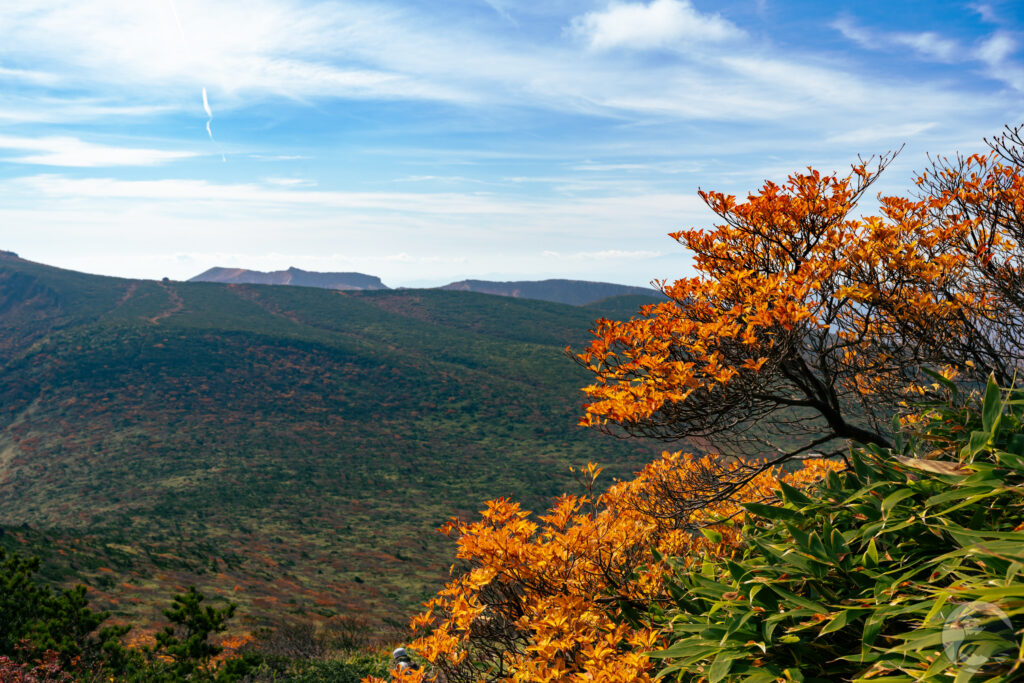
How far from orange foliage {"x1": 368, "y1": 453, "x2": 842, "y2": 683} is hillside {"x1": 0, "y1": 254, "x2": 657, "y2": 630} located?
13.5 meters

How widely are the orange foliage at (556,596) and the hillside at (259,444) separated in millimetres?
13478

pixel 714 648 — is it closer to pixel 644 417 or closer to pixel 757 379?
pixel 644 417

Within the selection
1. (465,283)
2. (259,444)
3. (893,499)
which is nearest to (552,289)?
(465,283)

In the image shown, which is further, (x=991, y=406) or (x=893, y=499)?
(x=991, y=406)

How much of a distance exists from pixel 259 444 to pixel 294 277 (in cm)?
13637

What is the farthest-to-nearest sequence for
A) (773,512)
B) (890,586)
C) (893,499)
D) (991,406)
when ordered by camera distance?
(773,512)
(991,406)
(893,499)
(890,586)

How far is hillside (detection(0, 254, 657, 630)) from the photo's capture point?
2012cm

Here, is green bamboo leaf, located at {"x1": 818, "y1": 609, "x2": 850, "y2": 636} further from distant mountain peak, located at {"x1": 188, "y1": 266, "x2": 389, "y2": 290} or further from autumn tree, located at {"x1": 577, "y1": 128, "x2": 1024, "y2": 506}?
distant mountain peak, located at {"x1": 188, "y1": 266, "x2": 389, "y2": 290}

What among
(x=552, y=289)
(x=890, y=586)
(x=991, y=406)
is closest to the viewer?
(x=890, y=586)

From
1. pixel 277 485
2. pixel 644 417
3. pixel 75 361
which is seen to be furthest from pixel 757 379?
pixel 75 361

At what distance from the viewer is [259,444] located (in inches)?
1430

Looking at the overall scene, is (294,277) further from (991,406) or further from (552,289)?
(991,406)

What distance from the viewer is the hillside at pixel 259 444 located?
20125 millimetres

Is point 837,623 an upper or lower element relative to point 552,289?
lower
